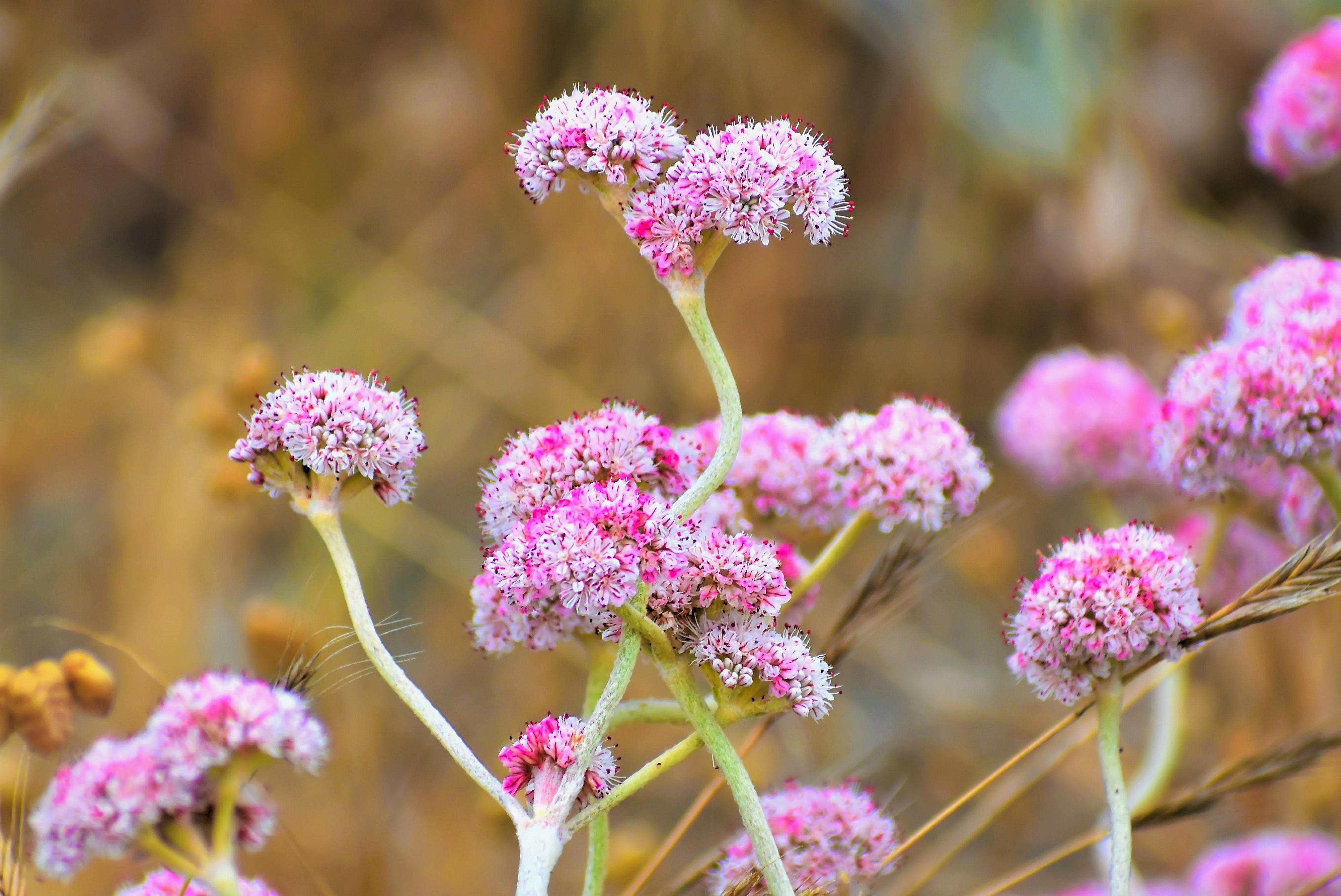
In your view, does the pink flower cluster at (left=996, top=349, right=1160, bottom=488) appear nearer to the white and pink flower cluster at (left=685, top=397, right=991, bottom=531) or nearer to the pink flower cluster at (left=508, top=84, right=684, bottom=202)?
the white and pink flower cluster at (left=685, top=397, right=991, bottom=531)

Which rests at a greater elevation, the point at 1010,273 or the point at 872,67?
the point at 872,67

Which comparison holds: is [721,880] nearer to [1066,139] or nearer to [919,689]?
[919,689]

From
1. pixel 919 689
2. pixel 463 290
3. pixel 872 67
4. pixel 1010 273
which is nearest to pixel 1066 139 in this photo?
pixel 1010 273

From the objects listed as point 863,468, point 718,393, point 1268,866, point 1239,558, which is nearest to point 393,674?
point 718,393

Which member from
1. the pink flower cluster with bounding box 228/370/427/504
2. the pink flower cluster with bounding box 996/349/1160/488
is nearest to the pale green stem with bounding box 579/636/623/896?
the pink flower cluster with bounding box 228/370/427/504

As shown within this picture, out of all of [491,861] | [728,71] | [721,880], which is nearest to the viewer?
[721,880]

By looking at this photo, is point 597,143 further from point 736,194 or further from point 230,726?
point 230,726
